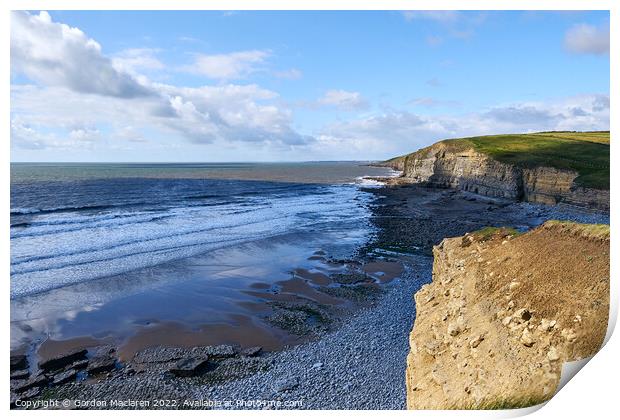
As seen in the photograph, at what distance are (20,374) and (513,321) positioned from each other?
742 inches

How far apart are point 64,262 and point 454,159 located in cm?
7424

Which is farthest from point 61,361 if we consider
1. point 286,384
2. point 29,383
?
point 286,384

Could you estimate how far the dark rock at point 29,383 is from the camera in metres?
14.7

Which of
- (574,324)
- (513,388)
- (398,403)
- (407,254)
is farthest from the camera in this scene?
(407,254)

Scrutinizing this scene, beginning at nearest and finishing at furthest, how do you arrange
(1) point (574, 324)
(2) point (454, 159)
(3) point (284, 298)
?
(1) point (574, 324) < (3) point (284, 298) < (2) point (454, 159)

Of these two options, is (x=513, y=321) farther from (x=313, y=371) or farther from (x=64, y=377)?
(x=64, y=377)

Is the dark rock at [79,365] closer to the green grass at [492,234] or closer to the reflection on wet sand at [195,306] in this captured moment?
the reflection on wet sand at [195,306]

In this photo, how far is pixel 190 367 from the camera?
15.8 metres

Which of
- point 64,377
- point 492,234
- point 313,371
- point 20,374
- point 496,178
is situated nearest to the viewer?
point 313,371

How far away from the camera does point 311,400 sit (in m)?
13.5

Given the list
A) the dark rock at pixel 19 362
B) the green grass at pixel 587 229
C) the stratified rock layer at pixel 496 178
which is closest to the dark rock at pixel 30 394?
the dark rock at pixel 19 362

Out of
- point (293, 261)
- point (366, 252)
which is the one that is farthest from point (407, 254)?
point (293, 261)

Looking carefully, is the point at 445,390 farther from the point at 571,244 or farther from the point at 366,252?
the point at 366,252
